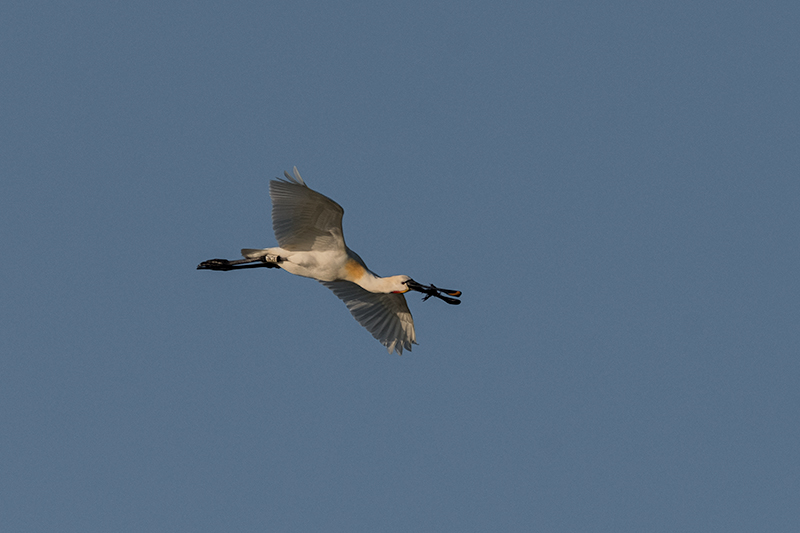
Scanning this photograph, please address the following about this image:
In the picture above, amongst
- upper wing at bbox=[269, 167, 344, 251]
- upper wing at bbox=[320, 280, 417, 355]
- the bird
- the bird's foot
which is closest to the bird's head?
the bird

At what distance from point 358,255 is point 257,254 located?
1.95m

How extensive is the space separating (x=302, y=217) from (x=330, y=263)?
1196mm

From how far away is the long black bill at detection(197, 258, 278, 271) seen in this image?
2169cm

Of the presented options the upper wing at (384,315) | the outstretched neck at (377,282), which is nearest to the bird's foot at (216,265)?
the outstretched neck at (377,282)

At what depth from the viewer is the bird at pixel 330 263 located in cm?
2025

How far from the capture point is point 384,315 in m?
23.8

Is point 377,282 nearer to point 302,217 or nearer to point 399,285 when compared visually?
point 399,285

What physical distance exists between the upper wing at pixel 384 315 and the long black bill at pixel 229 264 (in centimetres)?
213

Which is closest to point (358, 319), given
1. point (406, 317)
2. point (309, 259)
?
point (406, 317)

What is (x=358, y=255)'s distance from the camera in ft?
72.9

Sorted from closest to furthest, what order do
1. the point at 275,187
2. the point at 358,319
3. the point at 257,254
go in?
the point at 275,187 < the point at 257,254 < the point at 358,319

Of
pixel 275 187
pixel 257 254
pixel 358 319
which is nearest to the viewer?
pixel 275 187

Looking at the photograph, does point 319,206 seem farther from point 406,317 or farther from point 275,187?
point 406,317

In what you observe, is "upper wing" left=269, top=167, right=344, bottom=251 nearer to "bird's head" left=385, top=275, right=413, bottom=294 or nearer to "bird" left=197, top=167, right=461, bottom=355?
"bird" left=197, top=167, right=461, bottom=355
